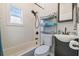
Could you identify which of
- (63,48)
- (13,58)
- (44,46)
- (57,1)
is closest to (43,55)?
(44,46)

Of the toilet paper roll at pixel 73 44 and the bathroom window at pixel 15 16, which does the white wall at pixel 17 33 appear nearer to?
the bathroom window at pixel 15 16

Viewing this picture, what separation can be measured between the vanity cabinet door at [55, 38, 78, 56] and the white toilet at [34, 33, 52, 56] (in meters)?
0.10

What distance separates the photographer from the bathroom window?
152 cm

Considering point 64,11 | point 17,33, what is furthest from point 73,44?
point 17,33

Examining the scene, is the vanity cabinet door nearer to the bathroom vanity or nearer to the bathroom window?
the bathroom vanity

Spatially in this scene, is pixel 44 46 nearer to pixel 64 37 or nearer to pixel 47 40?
pixel 47 40

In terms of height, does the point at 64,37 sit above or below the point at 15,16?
below

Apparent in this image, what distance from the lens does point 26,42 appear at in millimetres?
1577

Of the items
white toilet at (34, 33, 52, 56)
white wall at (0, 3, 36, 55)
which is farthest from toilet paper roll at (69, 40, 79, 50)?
white wall at (0, 3, 36, 55)


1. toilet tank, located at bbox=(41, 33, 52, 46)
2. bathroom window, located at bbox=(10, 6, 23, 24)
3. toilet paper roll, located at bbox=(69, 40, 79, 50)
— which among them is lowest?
toilet paper roll, located at bbox=(69, 40, 79, 50)

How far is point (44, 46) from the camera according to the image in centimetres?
156

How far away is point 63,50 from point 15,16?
0.78 m

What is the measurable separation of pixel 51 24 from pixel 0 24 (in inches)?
26.1

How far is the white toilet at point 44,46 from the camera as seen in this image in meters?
1.56
